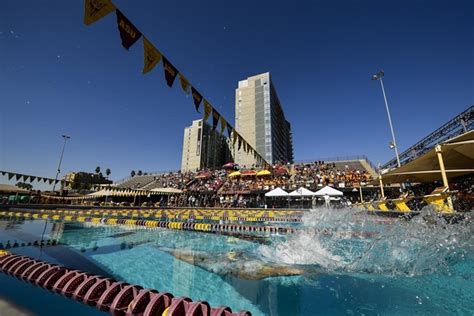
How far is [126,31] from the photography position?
5555mm

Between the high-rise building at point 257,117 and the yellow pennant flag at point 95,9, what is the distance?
57.9 meters

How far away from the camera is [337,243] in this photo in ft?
28.3

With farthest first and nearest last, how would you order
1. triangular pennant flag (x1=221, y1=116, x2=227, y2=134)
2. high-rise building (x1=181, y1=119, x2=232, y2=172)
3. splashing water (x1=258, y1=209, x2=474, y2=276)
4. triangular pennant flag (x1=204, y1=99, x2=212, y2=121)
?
high-rise building (x1=181, y1=119, x2=232, y2=172) < triangular pennant flag (x1=221, y1=116, x2=227, y2=134) < triangular pennant flag (x1=204, y1=99, x2=212, y2=121) < splashing water (x1=258, y1=209, x2=474, y2=276)

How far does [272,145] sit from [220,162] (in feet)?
152

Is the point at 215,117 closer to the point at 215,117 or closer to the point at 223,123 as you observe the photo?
the point at 215,117

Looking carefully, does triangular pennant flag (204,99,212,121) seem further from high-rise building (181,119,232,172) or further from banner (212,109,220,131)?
high-rise building (181,119,232,172)

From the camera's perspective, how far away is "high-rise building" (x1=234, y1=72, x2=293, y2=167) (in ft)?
212

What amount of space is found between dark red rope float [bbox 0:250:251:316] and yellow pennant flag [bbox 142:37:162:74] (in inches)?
199

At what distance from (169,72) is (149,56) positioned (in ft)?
2.81

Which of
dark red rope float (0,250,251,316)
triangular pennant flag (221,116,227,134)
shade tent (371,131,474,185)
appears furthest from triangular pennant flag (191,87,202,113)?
shade tent (371,131,474,185)

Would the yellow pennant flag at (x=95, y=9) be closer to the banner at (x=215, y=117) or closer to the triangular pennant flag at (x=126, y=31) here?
the triangular pennant flag at (x=126, y=31)

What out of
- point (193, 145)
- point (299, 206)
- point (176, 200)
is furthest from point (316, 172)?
point (193, 145)

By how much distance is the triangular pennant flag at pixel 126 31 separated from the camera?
5.41 meters

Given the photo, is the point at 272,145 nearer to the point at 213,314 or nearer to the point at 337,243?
the point at 337,243
